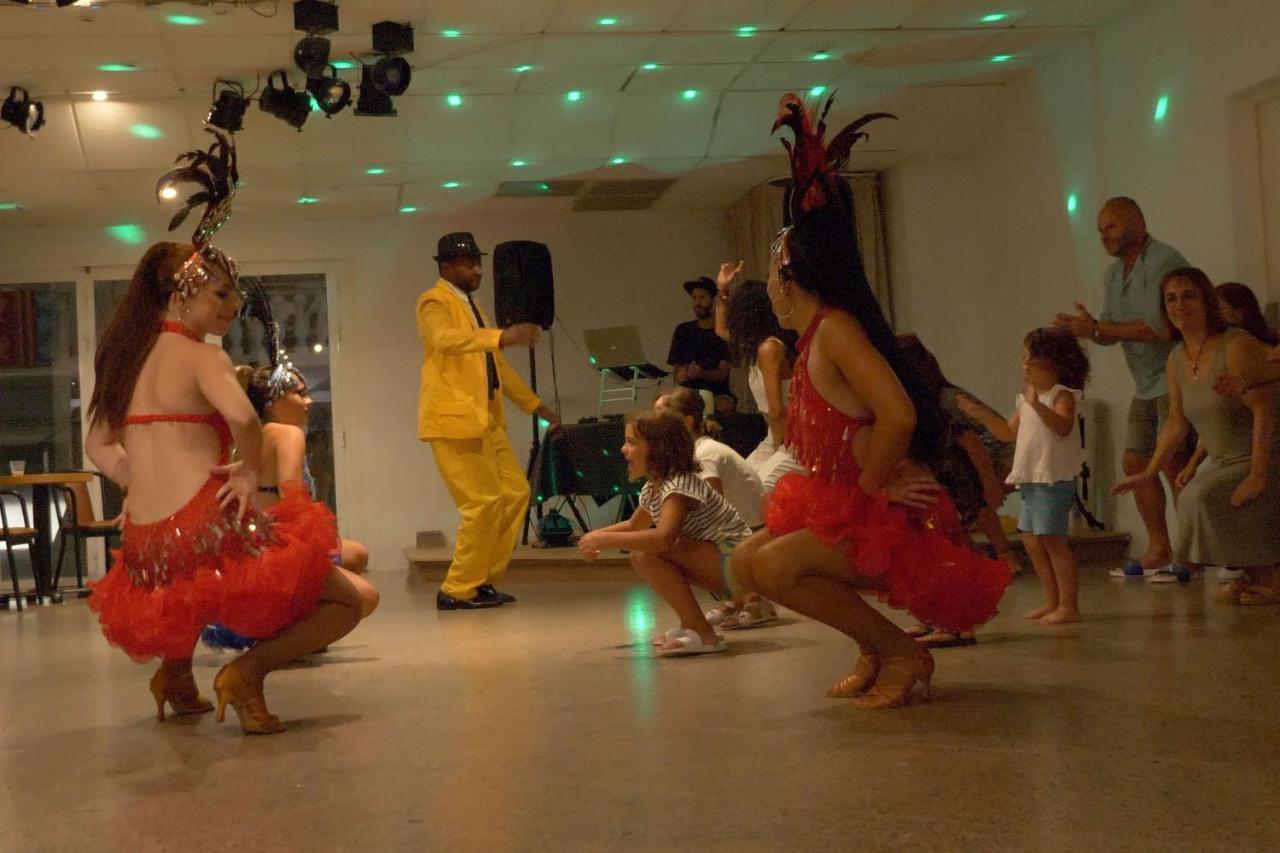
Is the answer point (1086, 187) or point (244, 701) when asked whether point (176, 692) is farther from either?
point (1086, 187)

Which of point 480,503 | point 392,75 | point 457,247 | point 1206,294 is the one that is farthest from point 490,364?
point 1206,294

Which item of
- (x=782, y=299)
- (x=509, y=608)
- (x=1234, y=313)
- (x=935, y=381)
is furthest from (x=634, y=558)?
(x=1234, y=313)

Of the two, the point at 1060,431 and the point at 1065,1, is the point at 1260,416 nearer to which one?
the point at 1060,431

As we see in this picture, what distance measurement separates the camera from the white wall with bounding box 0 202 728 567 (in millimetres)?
10961

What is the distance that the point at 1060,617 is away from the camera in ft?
16.4

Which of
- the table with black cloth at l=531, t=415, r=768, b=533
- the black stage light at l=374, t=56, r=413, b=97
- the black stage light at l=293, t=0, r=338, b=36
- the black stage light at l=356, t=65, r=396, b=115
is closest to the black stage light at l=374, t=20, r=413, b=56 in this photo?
the black stage light at l=374, t=56, r=413, b=97

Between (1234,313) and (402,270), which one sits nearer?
(1234,313)

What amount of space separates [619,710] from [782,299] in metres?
1.08

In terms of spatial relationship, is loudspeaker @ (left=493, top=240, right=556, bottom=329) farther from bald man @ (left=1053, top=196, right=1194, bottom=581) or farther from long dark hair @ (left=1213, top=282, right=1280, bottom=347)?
long dark hair @ (left=1213, top=282, right=1280, bottom=347)

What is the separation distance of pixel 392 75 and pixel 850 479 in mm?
4552

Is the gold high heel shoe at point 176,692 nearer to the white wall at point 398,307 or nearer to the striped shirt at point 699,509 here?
the striped shirt at point 699,509

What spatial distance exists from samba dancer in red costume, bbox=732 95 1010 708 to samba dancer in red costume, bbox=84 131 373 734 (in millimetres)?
1093

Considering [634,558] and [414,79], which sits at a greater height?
[414,79]

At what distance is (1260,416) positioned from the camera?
5.18 m
